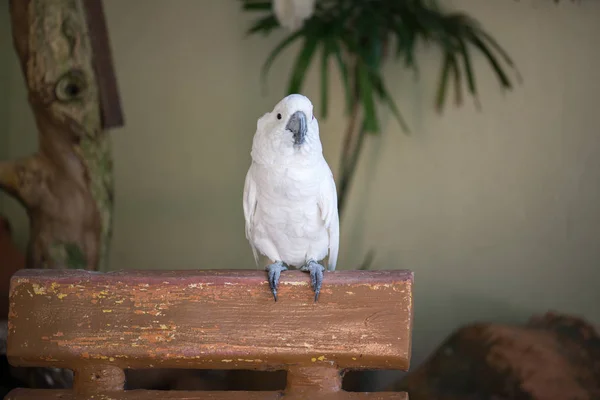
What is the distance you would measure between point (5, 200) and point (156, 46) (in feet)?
2.77

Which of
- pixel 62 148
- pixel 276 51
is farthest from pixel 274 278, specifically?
pixel 276 51

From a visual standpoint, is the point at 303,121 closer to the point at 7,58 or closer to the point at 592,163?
the point at 592,163

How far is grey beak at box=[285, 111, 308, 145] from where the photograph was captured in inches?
43.5

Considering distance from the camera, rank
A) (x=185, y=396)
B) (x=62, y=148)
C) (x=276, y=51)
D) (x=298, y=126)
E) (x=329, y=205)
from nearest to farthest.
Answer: (x=185, y=396)
(x=298, y=126)
(x=329, y=205)
(x=62, y=148)
(x=276, y=51)

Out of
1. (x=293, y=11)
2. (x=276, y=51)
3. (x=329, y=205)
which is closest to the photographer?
(x=329, y=205)

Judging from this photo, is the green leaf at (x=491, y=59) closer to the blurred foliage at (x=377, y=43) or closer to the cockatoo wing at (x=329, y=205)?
the blurred foliage at (x=377, y=43)

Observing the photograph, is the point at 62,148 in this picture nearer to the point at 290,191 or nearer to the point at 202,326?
the point at 290,191

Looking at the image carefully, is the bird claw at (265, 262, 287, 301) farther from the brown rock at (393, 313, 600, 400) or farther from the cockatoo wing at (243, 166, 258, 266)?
the brown rock at (393, 313, 600, 400)

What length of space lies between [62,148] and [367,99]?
35.5 inches

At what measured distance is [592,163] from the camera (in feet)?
6.84

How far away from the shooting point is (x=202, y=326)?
95 centimetres

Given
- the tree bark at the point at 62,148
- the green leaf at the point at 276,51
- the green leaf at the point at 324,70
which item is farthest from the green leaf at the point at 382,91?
the tree bark at the point at 62,148

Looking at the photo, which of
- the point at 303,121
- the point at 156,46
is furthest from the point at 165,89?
the point at 303,121

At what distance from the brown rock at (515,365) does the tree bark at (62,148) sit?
3.31 feet
